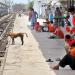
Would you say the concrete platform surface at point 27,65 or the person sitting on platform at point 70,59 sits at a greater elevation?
the person sitting on platform at point 70,59

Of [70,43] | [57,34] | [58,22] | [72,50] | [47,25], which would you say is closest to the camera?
[72,50]

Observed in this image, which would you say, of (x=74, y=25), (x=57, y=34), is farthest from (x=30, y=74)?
(x=57, y=34)

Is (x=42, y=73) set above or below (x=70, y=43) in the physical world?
below

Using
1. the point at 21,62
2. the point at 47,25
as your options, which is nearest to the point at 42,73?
the point at 21,62

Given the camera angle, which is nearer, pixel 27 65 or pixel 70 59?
pixel 70 59

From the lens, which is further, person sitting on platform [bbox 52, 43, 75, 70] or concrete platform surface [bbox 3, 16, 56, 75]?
concrete platform surface [bbox 3, 16, 56, 75]

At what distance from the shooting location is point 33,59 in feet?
43.0

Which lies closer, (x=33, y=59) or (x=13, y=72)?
(x=13, y=72)

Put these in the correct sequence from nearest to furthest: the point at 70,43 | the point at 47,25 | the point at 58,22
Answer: the point at 70,43, the point at 47,25, the point at 58,22

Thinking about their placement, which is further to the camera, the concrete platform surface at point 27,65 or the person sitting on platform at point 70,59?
the concrete platform surface at point 27,65

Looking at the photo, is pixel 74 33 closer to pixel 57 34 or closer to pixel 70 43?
pixel 70 43

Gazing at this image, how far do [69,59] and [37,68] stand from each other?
58.5 inches

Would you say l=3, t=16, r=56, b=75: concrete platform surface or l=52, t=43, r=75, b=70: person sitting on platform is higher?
l=52, t=43, r=75, b=70: person sitting on platform

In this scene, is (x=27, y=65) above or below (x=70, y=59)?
below
